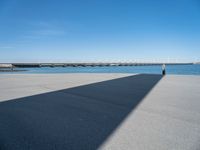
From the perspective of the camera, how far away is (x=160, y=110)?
3834mm

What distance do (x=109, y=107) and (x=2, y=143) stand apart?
7.74ft

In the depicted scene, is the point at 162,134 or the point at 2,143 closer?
the point at 2,143

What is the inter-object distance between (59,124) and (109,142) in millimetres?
1019

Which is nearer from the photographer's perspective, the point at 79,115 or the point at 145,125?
the point at 145,125

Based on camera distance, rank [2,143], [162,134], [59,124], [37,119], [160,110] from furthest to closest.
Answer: [160,110] < [37,119] < [59,124] < [162,134] < [2,143]

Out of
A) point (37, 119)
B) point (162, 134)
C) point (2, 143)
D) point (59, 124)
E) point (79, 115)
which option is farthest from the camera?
point (79, 115)

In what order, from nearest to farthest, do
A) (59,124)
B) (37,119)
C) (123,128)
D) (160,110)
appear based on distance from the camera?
(123,128) < (59,124) < (37,119) < (160,110)

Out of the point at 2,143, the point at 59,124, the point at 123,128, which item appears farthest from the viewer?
the point at 59,124

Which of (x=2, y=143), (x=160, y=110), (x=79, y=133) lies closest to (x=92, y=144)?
(x=79, y=133)

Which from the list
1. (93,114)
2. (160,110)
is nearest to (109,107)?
(93,114)

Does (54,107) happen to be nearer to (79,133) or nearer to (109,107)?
(109,107)

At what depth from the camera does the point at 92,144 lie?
85.9 inches

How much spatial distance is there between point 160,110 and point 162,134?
141 cm

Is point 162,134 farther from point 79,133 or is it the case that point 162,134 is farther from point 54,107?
point 54,107
